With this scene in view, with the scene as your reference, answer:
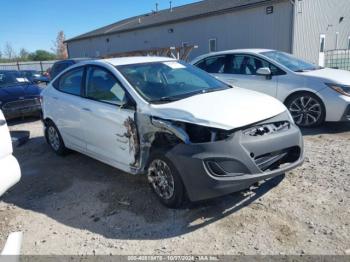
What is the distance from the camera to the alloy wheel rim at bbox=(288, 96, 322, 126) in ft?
19.8

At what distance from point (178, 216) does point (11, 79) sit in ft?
26.0

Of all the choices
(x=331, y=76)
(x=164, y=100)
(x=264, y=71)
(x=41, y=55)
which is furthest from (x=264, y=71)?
(x=41, y=55)

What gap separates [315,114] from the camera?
605cm

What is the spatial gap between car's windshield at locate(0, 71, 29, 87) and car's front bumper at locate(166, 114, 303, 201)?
7.62 m

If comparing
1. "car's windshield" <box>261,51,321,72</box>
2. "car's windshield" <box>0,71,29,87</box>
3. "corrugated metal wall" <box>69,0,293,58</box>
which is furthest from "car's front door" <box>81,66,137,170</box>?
"corrugated metal wall" <box>69,0,293,58</box>

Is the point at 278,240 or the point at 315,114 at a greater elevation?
the point at 315,114

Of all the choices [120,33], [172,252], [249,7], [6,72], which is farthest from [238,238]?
[120,33]

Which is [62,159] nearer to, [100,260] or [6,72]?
[100,260]

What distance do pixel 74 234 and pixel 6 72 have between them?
8.05 meters

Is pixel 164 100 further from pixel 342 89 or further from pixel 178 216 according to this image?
pixel 342 89

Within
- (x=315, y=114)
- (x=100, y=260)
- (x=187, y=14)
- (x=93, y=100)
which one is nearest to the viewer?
(x=100, y=260)

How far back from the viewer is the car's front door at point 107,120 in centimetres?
387

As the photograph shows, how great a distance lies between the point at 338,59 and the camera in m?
16.3

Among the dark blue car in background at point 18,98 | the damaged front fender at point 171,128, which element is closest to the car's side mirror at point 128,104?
the damaged front fender at point 171,128
